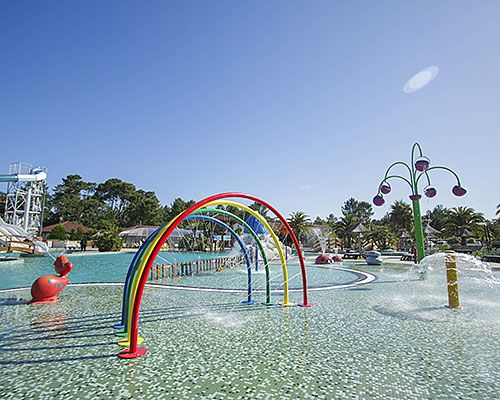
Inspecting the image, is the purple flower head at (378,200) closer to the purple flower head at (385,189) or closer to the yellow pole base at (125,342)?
the purple flower head at (385,189)

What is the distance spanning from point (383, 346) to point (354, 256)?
27526mm

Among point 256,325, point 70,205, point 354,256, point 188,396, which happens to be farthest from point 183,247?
point 188,396

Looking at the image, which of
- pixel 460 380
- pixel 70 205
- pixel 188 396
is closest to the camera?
pixel 188 396

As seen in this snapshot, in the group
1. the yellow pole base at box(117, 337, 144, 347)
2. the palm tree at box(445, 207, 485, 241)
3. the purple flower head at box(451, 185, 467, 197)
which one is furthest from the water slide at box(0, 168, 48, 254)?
the palm tree at box(445, 207, 485, 241)

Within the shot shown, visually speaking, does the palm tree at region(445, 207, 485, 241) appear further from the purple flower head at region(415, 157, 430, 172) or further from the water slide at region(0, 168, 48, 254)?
the water slide at region(0, 168, 48, 254)

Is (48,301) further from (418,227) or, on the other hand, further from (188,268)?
(418,227)

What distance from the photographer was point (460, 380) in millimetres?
4621

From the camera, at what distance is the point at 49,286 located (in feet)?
33.9

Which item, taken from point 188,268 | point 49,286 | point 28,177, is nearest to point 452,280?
point 49,286

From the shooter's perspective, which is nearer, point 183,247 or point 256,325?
point 256,325

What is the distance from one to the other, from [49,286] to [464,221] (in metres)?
49.2

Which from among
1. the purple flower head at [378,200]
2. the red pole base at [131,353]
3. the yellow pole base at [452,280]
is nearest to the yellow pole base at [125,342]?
the red pole base at [131,353]

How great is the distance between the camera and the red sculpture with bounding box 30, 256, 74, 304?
33.6ft

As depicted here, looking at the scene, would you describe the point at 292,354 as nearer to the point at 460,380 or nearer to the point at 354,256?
the point at 460,380
